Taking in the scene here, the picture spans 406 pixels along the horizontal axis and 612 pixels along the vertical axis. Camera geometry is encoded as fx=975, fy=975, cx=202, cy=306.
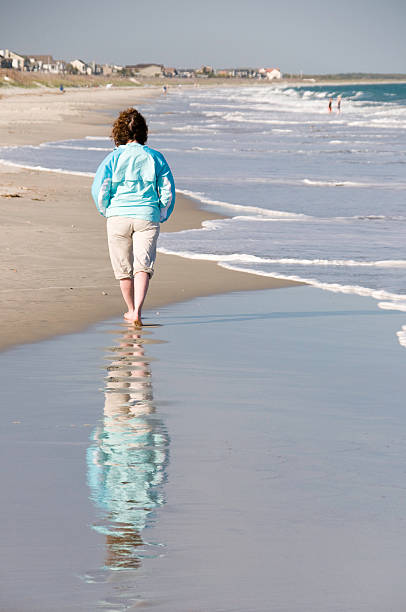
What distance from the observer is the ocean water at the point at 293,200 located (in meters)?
9.47

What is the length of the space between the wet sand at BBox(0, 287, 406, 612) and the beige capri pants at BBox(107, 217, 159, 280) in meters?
0.48

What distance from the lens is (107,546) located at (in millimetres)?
3090

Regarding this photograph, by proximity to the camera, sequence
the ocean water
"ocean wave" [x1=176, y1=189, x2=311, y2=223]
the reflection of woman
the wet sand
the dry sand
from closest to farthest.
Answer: the wet sand
the reflection of woman
the dry sand
the ocean water
"ocean wave" [x1=176, y1=189, x2=311, y2=223]

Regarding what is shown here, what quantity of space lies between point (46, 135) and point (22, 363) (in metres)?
26.5

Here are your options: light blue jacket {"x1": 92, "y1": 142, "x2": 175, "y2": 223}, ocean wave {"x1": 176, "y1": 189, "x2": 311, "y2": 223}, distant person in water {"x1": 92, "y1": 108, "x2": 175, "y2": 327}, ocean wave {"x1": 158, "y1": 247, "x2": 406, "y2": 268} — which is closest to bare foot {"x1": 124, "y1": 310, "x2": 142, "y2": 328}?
distant person in water {"x1": 92, "y1": 108, "x2": 175, "y2": 327}

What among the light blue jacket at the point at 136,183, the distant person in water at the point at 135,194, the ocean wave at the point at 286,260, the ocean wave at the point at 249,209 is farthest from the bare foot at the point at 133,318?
the ocean wave at the point at 249,209

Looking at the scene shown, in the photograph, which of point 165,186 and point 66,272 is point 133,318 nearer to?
point 165,186

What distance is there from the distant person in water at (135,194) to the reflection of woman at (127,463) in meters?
1.42

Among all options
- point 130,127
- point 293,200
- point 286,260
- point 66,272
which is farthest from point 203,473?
point 293,200

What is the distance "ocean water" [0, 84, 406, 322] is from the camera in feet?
31.1

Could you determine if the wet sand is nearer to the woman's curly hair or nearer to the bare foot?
the bare foot

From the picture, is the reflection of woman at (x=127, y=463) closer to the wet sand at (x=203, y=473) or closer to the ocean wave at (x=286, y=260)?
the wet sand at (x=203, y=473)

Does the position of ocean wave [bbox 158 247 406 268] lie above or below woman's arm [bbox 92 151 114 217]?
below

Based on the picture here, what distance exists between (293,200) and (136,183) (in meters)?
8.92
